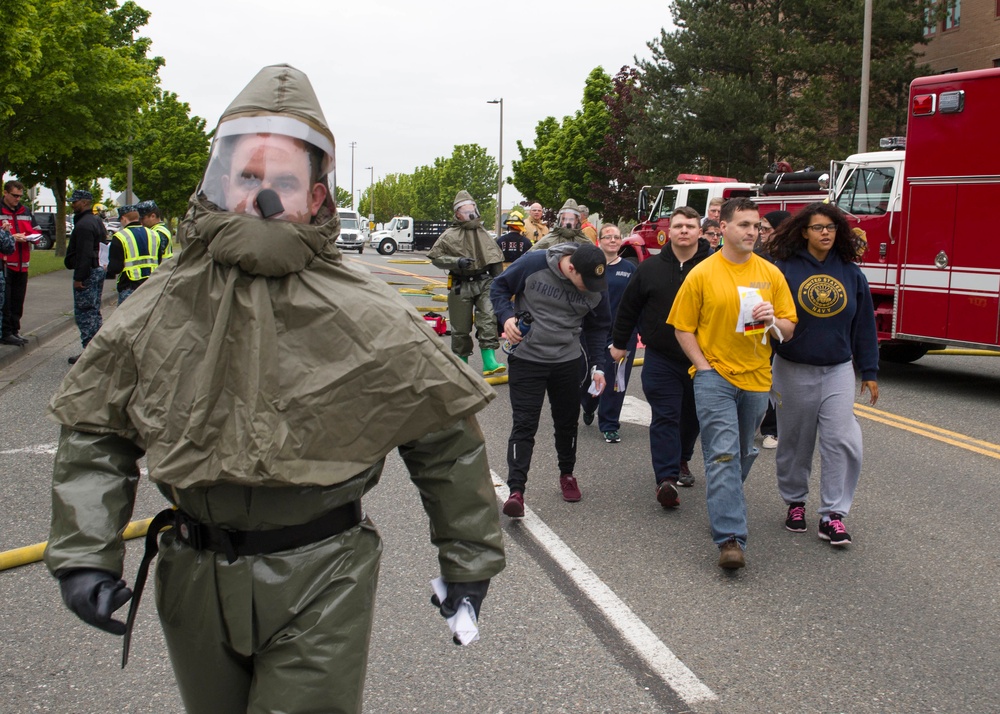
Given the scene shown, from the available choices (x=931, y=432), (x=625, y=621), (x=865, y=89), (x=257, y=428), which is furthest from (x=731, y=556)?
(x=865, y=89)

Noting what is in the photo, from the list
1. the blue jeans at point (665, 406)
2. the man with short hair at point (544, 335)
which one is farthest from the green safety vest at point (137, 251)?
the blue jeans at point (665, 406)

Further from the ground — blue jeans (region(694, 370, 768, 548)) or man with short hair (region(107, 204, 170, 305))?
man with short hair (region(107, 204, 170, 305))

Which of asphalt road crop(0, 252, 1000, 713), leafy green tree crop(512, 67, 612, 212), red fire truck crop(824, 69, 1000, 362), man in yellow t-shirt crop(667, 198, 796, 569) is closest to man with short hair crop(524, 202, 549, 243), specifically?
red fire truck crop(824, 69, 1000, 362)

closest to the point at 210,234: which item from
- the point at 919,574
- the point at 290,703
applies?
the point at 290,703

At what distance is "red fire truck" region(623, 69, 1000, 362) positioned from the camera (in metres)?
10.5

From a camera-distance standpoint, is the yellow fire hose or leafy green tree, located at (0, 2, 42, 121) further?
leafy green tree, located at (0, 2, 42, 121)

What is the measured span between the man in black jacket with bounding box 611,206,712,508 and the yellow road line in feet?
9.35

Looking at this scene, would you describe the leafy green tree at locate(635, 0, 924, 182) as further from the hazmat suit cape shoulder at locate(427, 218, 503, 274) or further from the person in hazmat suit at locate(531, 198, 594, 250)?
the person in hazmat suit at locate(531, 198, 594, 250)

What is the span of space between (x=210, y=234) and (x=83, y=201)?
10530 mm

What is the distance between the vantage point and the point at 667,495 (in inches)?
247

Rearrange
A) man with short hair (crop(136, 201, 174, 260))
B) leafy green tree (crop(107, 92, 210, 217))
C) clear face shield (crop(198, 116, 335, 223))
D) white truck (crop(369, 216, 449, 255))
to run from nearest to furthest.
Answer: clear face shield (crop(198, 116, 335, 223)) < man with short hair (crop(136, 201, 174, 260)) < leafy green tree (crop(107, 92, 210, 217)) < white truck (crop(369, 216, 449, 255))

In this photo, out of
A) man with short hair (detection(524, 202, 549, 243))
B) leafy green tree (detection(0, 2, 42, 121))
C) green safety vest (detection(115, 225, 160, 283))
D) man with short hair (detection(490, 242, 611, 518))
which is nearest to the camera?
man with short hair (detection(490, 242, 611, 518))

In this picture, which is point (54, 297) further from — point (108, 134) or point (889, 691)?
point (889, 691)

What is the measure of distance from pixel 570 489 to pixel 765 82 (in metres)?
30.8
